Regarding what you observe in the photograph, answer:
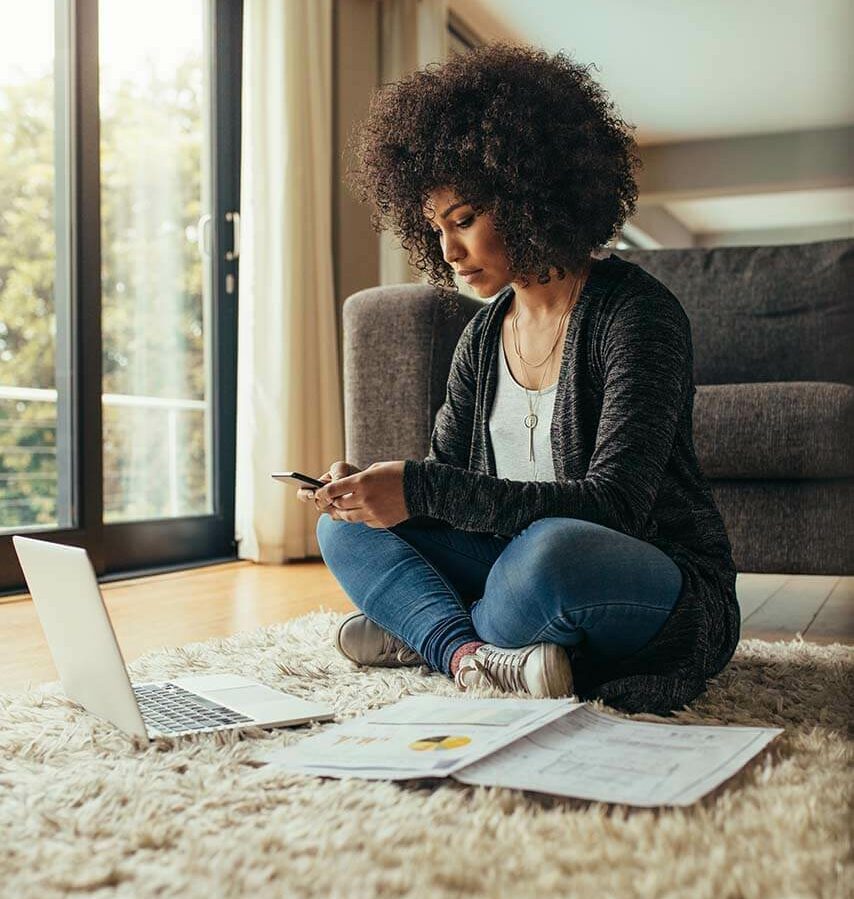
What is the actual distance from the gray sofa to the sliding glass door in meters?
1.04

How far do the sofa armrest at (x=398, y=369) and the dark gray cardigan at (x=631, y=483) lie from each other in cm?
93

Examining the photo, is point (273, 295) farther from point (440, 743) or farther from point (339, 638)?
point (440, 743)

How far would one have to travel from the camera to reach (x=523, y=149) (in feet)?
4.96

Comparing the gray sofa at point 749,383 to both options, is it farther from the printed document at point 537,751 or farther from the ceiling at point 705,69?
the ceiling at point 705,69

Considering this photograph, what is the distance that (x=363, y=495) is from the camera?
133 cm

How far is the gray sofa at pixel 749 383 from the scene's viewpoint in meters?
2.25

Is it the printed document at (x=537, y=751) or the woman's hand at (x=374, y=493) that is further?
the woman's hand at (x=374, y=493)

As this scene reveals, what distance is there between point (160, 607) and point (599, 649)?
4.76 feet

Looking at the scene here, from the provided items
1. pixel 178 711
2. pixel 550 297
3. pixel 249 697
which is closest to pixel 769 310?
pixel 550 297

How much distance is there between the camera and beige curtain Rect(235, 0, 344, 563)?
3678 mm

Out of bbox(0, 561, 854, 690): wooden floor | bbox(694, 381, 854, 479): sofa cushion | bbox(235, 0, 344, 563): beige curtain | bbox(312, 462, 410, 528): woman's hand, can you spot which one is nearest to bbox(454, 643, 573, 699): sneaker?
bbox(312, 462, 410, 528): woman's hand

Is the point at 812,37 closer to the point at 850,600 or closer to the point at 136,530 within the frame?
the point at 850,600

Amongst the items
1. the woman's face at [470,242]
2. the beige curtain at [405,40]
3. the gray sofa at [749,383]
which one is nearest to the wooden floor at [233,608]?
the gray sofa at [749,383]

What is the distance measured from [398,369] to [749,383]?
819 millimetres
